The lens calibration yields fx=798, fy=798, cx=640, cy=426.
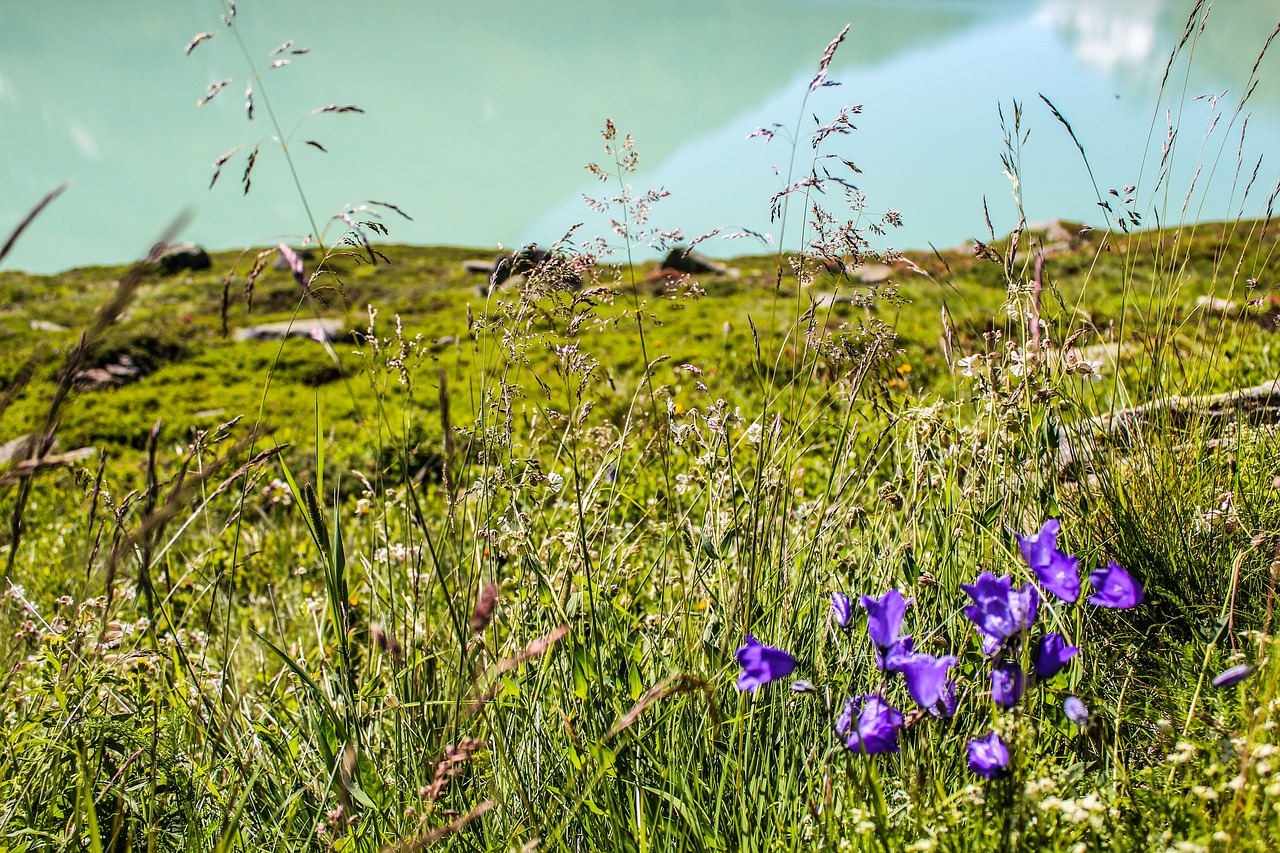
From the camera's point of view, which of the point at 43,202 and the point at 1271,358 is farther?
the point at 1271,358

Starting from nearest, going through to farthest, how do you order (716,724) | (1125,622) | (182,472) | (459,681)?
(716,724) < (182,472) < (459,681) < (1125,622)

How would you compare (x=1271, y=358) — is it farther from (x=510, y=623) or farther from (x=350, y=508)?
(x=350, y=508)

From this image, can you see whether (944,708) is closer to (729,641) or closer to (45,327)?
(729,641)

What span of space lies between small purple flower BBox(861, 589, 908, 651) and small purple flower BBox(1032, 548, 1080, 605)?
0.23m

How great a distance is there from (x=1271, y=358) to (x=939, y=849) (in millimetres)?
6086

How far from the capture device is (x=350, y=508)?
5992mm

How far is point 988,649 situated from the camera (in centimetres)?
127

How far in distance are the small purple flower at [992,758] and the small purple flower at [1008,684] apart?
0.05 m

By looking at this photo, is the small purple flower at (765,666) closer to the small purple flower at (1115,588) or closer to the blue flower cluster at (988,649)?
the blue flower cluster at (988,649)

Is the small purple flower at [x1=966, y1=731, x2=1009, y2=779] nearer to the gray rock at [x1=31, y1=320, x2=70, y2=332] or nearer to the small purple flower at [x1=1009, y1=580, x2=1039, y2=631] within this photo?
the small purple flower at [x1=1009, y1=580, x2=1039, y2=631]

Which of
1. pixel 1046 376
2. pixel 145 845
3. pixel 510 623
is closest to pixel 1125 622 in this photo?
pixel 1046 376

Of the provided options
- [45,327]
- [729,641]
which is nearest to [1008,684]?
[729,641]

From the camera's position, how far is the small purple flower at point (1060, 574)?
4.00ft

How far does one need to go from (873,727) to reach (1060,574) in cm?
38
